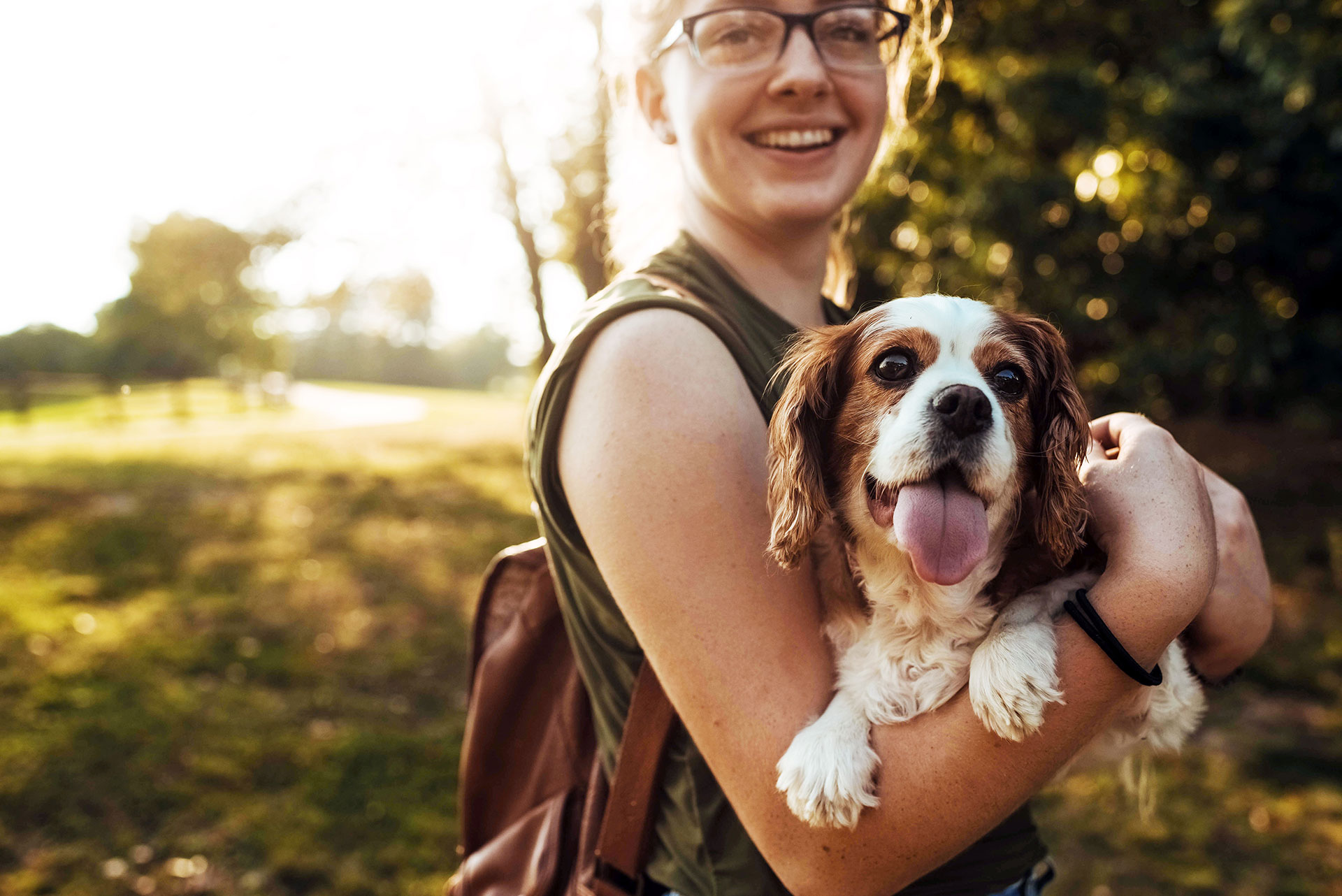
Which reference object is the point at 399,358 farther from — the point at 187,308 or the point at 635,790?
the point at 635,790

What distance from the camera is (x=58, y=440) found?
49.2ft

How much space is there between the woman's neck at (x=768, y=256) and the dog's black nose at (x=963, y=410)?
0.58 meters

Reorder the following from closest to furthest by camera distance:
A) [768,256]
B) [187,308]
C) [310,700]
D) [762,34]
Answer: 1. [762,34]
2. [768,256]
3. [310,700]
4. [187,308]

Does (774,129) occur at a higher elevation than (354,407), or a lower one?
higher

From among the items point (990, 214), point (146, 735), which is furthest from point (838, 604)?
point (990, 214)

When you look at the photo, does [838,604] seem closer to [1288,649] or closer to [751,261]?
[751,261]

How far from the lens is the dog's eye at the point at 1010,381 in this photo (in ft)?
5.98

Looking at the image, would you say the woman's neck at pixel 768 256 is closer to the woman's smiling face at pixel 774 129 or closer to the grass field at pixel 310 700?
the woman's smiling face at pixel 774 129

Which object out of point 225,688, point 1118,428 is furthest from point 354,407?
point 1118,428

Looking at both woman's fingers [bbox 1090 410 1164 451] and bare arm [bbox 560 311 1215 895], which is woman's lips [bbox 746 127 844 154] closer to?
bare arm [bbox 560 311 1215 895]

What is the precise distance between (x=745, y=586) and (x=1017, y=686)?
0.46 m

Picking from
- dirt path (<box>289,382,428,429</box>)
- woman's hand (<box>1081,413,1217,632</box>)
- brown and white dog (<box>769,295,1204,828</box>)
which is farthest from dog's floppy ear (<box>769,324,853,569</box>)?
dirt path (<box>289,382,428,429</box>)

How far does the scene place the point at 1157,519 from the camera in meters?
1.48

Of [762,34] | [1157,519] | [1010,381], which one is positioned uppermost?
[762,34]
